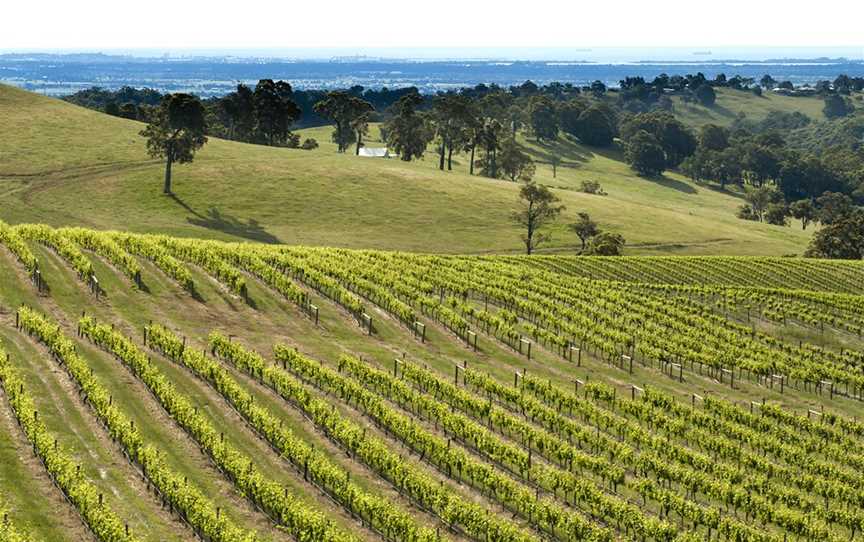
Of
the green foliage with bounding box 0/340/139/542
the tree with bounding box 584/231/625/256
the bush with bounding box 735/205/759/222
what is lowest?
the bush with bounding box 735/205/759/222

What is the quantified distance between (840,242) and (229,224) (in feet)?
263

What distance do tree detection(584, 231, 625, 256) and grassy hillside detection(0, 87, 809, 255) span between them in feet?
16.7

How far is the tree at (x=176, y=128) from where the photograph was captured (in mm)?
117375

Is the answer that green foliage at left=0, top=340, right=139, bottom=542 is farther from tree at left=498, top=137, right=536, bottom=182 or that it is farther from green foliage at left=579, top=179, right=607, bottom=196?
green foliage at left=579, top=179, right=607, bottom=196

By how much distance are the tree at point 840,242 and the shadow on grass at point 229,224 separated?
232 ft

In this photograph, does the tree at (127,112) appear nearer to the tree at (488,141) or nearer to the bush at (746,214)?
the tree at (488,141)

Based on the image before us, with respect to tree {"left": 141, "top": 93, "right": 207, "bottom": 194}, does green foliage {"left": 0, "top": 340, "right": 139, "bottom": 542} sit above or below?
below

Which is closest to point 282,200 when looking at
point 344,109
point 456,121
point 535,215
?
point 535,215

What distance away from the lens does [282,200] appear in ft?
395

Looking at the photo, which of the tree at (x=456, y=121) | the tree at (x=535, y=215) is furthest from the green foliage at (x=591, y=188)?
the tree at (x=535, y=215)

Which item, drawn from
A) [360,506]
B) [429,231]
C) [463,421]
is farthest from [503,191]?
[360,506]

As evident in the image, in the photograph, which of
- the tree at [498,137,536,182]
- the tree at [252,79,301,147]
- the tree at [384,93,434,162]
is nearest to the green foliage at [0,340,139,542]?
the tree at [252,79,301,147]

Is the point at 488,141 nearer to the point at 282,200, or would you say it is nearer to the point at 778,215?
the point at 282,200

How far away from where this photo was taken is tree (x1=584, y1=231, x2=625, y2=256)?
105375mm
